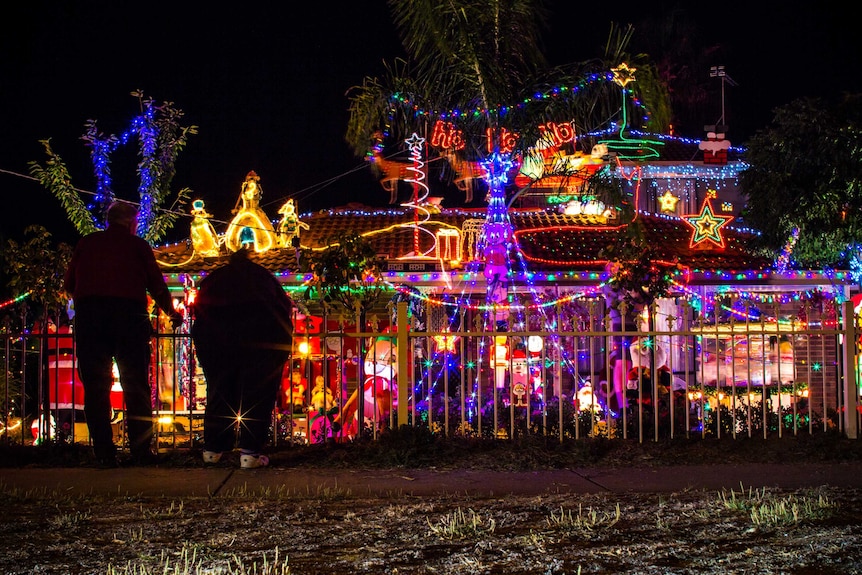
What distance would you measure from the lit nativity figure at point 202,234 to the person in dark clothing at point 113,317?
9661mm

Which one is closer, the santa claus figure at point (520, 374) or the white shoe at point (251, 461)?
the white shoe at point (251, 461)

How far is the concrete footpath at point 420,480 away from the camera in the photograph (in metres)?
5.97

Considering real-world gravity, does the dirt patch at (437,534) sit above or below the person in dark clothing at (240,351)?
below

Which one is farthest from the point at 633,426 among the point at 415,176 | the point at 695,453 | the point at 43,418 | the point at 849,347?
the point at 415,176

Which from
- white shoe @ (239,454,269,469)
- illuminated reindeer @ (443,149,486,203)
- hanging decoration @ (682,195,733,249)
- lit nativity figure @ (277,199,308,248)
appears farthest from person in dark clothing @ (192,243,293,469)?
hanging decoration @ (682,195,733,249)

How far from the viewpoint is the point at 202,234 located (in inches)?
656

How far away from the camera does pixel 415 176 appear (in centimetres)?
1611

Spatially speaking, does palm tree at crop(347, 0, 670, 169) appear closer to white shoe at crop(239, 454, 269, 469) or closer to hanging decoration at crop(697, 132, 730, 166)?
white shoe at crop(239, 454, 269, 469)

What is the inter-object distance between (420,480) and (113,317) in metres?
2.55

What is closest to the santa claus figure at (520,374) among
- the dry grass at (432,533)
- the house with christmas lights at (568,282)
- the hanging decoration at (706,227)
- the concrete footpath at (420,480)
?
the house with christmas lights at (568,282)

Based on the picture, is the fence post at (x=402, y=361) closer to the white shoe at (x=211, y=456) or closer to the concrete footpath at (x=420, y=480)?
the concrete footpath at (x=420, y=480)

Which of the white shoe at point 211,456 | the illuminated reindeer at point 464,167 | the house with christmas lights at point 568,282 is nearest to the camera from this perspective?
the white shoe at point 211,456

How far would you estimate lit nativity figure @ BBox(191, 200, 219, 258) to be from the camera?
16469 millimetres

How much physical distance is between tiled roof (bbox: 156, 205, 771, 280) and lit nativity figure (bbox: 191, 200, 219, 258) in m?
0.30
